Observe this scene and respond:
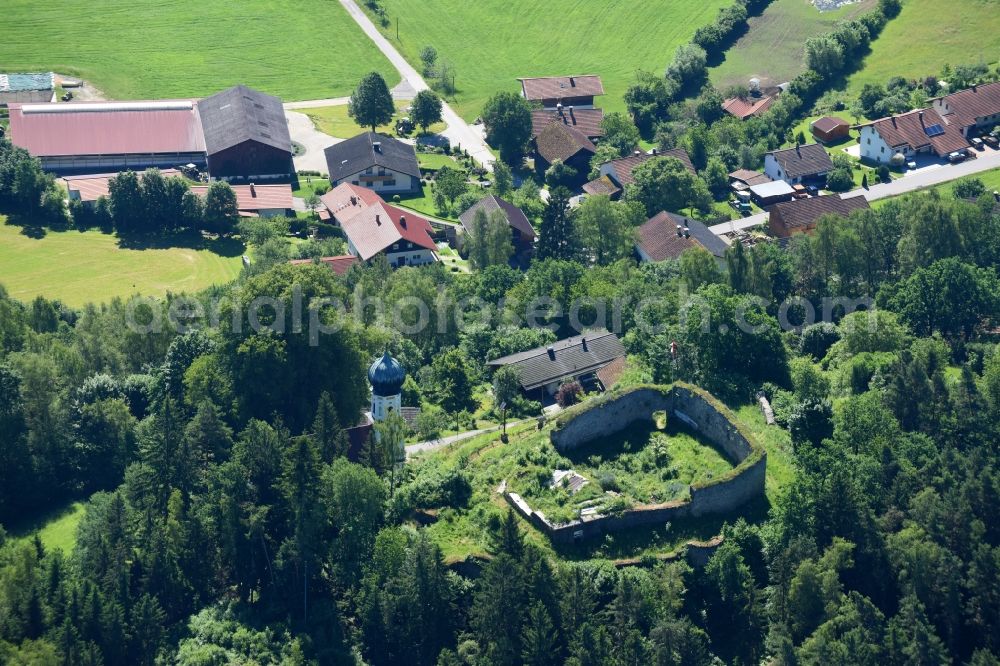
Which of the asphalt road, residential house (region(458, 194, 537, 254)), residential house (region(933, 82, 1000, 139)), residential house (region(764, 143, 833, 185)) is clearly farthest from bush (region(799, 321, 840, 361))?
residential house (region(933, 82, 1000, 139))

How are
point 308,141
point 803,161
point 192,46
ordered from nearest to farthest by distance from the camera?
point 803,161 → point 308,141 → point 192,46

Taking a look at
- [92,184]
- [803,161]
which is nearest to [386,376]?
[92,184]

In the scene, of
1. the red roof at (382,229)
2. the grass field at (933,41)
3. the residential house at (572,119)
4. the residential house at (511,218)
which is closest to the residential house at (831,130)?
the grass field at (933,41)

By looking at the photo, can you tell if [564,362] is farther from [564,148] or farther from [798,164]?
[564,148]

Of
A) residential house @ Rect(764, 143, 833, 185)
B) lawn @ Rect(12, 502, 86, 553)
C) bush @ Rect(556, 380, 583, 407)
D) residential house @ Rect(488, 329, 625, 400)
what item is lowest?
lawn @ Rect(12, 502, 86, 553)

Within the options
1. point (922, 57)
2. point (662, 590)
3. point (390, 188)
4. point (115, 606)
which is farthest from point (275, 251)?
point (922, 57)

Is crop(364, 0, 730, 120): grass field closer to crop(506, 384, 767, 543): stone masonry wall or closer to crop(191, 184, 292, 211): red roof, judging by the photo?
crop(191, 184, 292, 211): red roof

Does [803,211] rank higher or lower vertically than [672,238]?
lower

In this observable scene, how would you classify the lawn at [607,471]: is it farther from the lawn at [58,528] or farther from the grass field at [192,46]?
the grass field at [192,46]
